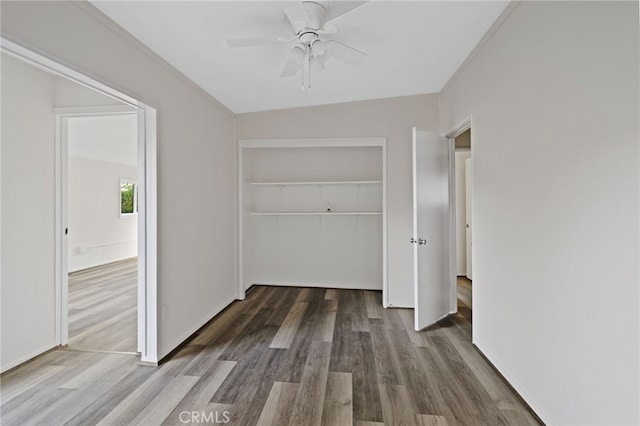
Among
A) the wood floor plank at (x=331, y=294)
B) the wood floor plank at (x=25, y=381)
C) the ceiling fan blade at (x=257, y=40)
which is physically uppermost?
the ceiling fan blade at (x=257, y=40)

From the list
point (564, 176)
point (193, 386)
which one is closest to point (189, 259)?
point (193, 386)

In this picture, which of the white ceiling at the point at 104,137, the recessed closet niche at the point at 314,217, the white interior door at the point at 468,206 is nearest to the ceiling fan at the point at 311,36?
the white ceiling at the point at 104,137

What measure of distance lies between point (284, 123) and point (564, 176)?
126 inches

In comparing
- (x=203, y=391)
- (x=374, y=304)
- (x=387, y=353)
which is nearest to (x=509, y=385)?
(x=387, y=353)

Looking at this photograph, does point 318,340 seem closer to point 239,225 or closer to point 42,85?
point 239,225

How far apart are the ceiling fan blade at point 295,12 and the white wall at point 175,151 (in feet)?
3.99

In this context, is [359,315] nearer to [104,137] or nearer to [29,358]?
[29,358]

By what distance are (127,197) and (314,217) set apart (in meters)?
5.24

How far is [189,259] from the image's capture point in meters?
3.06

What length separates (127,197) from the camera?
7418 millimetres

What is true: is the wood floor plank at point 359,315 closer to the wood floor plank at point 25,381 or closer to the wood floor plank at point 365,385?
the wood floor plank at point 365,385

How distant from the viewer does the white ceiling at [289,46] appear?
6.59ft

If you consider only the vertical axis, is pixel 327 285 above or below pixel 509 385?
above

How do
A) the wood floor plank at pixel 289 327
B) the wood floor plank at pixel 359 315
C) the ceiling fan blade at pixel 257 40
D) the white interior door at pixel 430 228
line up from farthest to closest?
the wood floor plank at pixel 359 315
the white interior door at pixel 430 228
the wood floor plank at pixel 289 327
the ceiling fan blade at pixel 257 40
